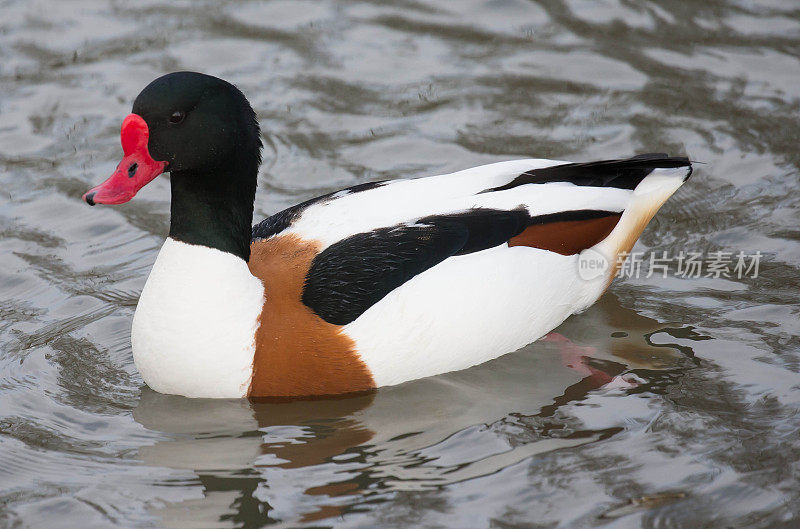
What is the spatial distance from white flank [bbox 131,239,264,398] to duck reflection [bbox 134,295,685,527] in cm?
21

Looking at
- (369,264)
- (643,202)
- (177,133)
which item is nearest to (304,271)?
(369,264)

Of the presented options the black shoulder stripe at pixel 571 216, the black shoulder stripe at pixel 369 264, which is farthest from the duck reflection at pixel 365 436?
→ the black shoulder stripe at pixel 571 216

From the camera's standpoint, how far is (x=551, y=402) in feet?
20.8

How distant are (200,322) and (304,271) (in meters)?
0.58

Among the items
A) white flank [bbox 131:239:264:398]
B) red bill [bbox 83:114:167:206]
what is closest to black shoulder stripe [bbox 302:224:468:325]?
white flank [bbox 131:239:264:398]

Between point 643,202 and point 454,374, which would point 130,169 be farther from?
point 643,202

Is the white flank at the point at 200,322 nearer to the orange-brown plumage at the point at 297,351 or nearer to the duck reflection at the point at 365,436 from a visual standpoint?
the orange-brown plumage at the point at 297,351

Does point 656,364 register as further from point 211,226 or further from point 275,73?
point 275,73

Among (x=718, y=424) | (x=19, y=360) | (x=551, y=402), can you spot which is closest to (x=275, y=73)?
(x=19, y=360)

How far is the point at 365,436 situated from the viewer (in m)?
6.02

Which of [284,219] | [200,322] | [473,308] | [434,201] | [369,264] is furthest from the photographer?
[284,219]

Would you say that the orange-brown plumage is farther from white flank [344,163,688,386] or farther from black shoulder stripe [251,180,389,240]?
black shoulder stripe [251,180,389,240]

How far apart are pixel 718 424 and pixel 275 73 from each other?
17.2 feet

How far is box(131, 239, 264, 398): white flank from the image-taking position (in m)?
6.07
